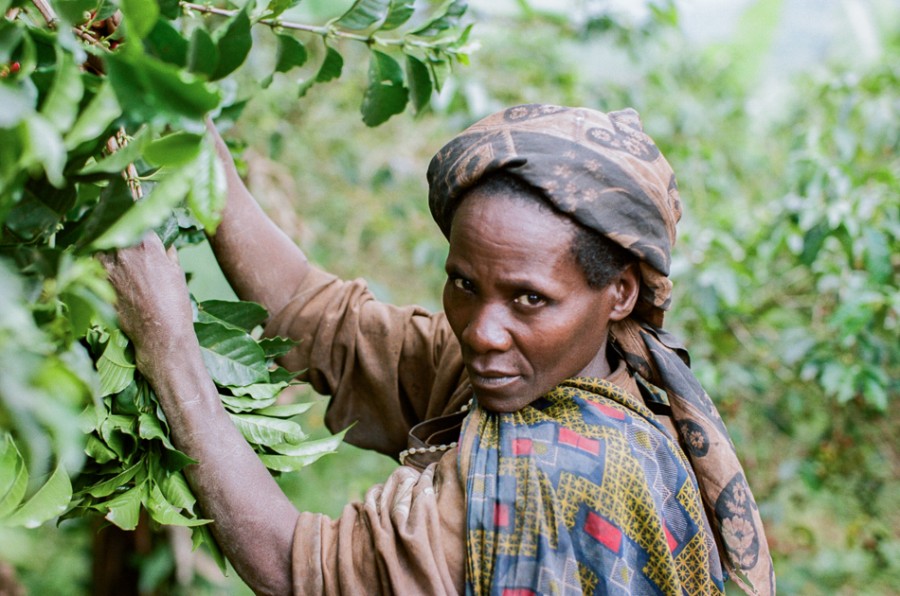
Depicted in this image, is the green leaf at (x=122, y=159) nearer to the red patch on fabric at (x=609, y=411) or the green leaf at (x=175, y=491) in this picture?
the green leaf at (x=175, y=491)

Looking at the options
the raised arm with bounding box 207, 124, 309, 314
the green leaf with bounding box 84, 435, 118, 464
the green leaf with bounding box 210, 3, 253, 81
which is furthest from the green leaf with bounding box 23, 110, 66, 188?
the raised arm with bounding box 207, 124, 309, 314

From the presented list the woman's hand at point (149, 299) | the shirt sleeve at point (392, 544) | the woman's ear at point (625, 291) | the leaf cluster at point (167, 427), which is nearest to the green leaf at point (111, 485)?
the leaf cluster at point (167, 427)

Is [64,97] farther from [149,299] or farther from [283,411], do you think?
[283,411]

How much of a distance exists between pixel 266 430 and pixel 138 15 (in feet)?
2.09

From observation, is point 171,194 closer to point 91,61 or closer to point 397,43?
point 91,61

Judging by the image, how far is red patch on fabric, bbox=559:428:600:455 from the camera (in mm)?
1076

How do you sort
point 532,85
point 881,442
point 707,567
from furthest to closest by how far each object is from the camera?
point 532,85 → point 881,442 → point 707,567

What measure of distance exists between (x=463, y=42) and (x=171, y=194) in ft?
2.57

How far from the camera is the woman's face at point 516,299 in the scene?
3.44ft

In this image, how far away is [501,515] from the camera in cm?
105

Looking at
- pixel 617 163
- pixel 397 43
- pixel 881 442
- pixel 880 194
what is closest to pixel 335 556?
pixel 617 163

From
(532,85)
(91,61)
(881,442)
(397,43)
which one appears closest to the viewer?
(91,61)

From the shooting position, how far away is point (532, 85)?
139 inches

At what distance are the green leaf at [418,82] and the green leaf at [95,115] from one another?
0.72 meters
